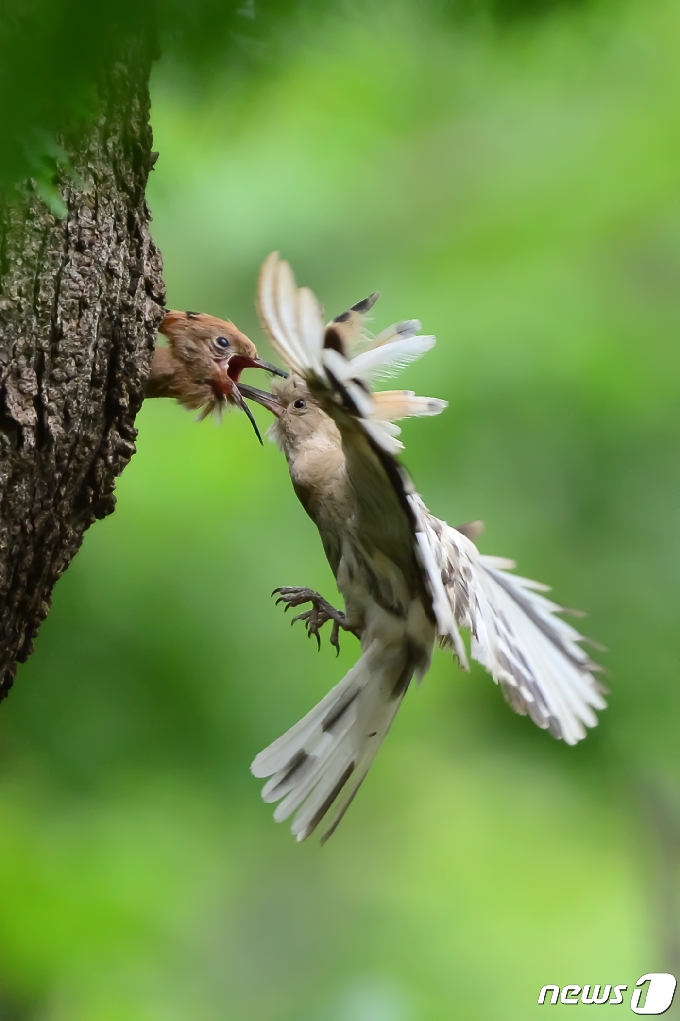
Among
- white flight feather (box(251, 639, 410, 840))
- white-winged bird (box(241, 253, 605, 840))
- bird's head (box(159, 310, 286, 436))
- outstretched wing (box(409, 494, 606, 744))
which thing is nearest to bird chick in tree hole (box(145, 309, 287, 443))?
bird's head (box(159, 310, 286, 436))

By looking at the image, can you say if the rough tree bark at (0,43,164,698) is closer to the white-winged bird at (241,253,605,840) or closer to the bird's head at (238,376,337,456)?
the white-winged bird at (241,253,605,840)

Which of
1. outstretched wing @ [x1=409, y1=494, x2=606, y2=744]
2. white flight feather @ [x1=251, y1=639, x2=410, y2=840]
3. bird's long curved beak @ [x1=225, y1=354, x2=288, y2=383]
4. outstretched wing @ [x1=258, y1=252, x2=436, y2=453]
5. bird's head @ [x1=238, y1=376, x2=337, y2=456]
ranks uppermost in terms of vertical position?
bird's long curved beak @ [x1=225, y1=354, x2=288, y2=383]

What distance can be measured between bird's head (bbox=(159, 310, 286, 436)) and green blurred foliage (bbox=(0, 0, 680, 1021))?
667 mm

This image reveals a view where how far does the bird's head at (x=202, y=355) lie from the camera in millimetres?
1563

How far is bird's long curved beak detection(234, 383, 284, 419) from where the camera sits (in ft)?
5.51

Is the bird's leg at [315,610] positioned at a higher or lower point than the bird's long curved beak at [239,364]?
lower

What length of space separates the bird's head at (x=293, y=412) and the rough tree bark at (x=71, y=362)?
0.44 m

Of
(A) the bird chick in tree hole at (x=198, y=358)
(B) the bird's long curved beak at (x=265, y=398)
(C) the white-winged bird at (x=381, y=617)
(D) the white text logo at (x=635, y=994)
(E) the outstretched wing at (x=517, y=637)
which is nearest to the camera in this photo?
(C) the white-winged bird at (x=381, y=617)

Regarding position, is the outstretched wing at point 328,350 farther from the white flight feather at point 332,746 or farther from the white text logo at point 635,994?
the white text logo at point 635,994

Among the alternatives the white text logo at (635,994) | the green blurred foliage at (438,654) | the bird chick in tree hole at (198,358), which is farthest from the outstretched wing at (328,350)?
the white text logo at (635,994)

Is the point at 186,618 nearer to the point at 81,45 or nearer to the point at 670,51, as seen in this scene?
the point at 670,51

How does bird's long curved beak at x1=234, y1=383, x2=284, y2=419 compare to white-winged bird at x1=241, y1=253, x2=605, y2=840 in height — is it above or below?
above

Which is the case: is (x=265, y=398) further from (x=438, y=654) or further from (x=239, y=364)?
(x=438, y=654)

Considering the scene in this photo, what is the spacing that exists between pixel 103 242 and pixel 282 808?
94 centimetres
